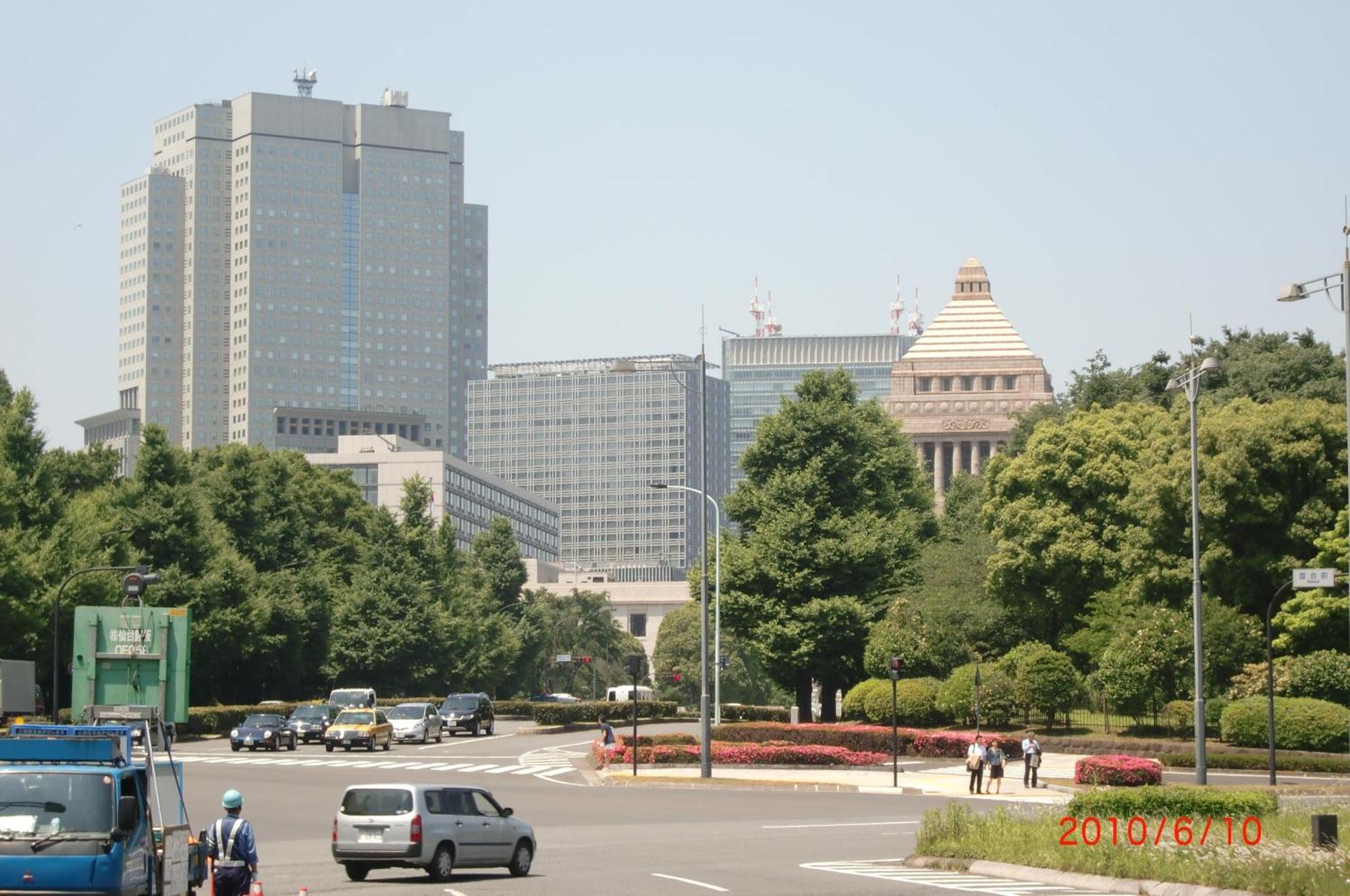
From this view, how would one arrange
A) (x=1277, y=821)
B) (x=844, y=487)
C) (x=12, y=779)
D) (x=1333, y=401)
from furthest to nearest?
(x=844, y=487) → (x=1333, y=401) → (x=1277, y=821) → (x=12, y=779)

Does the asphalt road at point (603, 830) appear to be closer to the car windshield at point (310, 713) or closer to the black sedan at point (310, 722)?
the black sedan at point (310, 722)

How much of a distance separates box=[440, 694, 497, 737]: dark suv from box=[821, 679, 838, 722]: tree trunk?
13803mm

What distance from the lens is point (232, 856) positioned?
1842cm

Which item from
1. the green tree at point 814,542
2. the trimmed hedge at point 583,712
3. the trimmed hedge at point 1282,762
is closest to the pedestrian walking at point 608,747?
the green tree at point 814,542

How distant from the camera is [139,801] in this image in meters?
17.6

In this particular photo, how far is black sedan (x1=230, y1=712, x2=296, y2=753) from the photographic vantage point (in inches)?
2293

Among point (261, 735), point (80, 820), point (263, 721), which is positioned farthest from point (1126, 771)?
point (80, 820)

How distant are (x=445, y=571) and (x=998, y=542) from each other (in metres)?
40.7

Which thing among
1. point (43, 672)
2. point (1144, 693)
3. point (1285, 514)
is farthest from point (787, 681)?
point (43, 672)

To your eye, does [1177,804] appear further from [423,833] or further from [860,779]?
[860,779]

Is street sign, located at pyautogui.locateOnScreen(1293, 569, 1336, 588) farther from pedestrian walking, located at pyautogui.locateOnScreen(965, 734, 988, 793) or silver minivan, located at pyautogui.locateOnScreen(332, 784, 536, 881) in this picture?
silver minivan, located at pyautogui.locateOnScreen(332, 784, 536, 881)

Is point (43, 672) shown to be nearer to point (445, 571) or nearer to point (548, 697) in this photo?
point (445, 571)

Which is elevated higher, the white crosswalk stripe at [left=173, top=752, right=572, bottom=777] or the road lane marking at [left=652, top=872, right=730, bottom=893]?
the road lane marking at [left=652, top=872, right=730, bottom=893]

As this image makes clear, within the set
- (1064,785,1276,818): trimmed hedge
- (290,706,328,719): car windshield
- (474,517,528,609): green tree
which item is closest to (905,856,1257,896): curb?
(1064,785,1276,818): trimmed hedge
